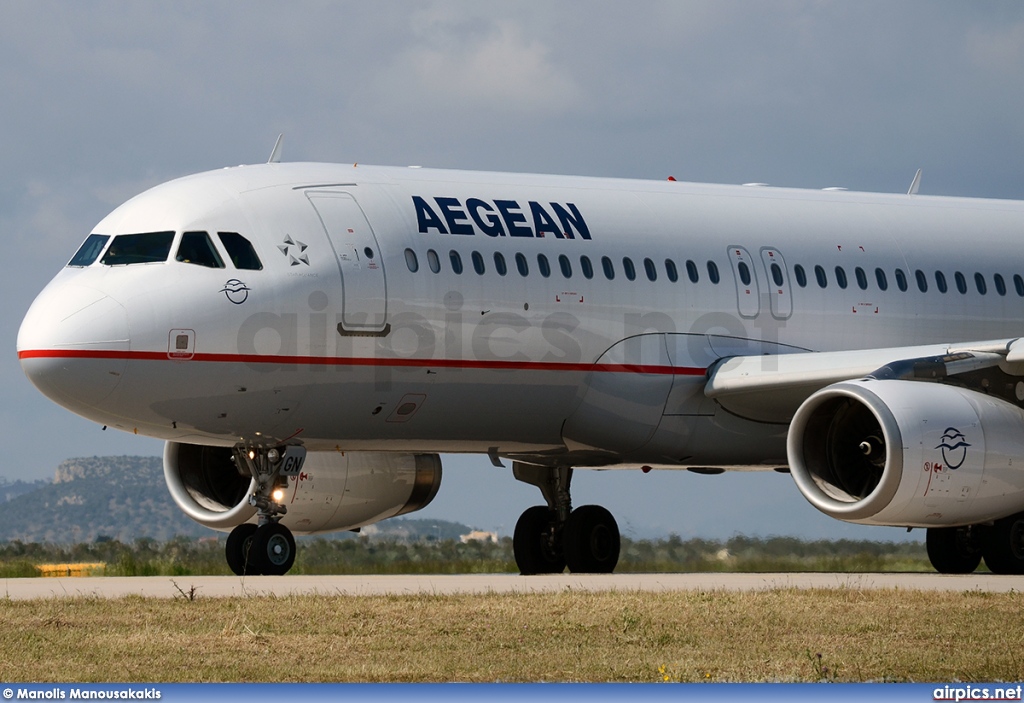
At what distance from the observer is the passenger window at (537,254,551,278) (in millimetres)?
20297

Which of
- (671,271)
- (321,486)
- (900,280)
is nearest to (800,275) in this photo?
(900,280)

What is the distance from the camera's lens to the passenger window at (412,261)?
63.4 ft

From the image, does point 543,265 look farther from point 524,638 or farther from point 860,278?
point 524,638

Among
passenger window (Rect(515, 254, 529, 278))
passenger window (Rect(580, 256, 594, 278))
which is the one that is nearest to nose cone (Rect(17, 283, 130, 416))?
passenger window (Rect(515, 254, 529, 278))

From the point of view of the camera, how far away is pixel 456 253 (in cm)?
1975

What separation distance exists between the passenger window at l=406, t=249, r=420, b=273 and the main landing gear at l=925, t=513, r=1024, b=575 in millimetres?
6814

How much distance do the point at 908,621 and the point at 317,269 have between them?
7.77 m

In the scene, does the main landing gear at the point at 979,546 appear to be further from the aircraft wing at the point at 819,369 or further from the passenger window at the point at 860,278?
the passenger window at the point at 860,278

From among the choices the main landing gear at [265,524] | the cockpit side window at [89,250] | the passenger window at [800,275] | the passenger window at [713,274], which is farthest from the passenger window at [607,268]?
the cockpit side window at [89,250]

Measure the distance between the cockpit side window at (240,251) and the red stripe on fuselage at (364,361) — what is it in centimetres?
96

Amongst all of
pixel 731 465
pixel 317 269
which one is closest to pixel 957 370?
pixel 731 465

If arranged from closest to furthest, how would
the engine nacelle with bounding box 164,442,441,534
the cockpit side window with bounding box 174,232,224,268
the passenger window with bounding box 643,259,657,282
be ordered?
the cockpit side window with bounding box 174,232,224,268, the passenger window with bounding box 643,259,657,282, the engine nacelle with bounding box 164,442,441,534

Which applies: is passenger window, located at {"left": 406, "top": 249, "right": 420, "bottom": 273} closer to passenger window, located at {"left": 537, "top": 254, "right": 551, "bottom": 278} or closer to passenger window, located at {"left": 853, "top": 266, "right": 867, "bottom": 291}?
passenger window, located at {"left": 537, "top": 254, "right": 551, "bottom": 278}

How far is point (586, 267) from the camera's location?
20.6 metres
